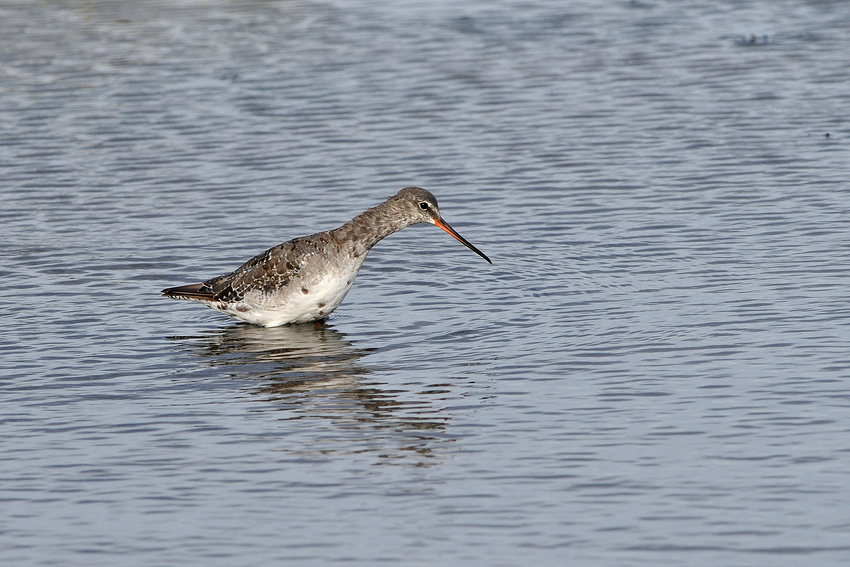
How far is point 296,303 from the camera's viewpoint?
526 inches

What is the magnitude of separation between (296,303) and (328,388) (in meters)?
1.97

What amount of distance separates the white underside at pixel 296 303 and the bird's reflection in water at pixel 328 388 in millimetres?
163

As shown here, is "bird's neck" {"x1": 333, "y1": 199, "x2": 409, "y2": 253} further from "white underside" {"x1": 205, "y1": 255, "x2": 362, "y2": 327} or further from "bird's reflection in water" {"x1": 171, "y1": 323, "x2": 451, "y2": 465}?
"bird's reflection in water" {"x1": 171, "y1": 323, "x2": 451, "y2": 465}

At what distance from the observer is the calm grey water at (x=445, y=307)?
8758 millimetres

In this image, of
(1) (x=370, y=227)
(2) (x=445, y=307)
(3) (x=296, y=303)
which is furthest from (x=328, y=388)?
(2) (x=445, y=307)

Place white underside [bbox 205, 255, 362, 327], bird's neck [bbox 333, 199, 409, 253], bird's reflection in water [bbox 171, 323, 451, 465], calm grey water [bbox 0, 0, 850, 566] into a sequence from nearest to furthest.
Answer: calm grey water [bbox 0, 0, 850, 566], bird's reflection in water [bbox 171, 323, 451, 465], white underside [bbox 205, 255, 362, 327], bird's neck [bbox 333, 199, 409, 253]

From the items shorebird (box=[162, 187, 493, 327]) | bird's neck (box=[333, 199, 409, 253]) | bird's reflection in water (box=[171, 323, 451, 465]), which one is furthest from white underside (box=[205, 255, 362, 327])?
bird's neck (box=[333, 199, 409, 253])

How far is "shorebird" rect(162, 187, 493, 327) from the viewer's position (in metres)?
13.3

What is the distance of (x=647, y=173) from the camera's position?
1866 centimetres

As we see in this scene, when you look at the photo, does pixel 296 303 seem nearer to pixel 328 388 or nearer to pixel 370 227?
pixel 370 227

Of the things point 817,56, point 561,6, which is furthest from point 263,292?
point 561,6

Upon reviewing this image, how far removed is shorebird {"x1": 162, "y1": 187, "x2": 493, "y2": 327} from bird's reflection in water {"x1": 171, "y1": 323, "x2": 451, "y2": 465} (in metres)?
0.26

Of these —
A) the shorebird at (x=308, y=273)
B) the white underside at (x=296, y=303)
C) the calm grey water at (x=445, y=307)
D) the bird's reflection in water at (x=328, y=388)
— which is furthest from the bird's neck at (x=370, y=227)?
the bird's reflection in water at (x=328, y=388)

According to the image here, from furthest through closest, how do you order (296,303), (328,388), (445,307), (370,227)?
(445,307) → (370,227) → (296,303) → (328,388)
